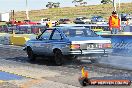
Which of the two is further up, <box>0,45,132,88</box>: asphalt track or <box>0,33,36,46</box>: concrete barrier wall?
<box>0,45,132,88</box>: asphalt track

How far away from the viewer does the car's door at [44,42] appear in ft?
57.7

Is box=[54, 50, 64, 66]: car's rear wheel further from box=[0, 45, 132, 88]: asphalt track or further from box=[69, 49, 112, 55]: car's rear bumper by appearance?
box=[69, 49, 112, 55]: car's rear bumper

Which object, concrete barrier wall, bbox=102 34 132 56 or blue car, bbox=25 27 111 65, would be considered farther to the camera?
concrete barrier wall, bbox=102 34 132 56

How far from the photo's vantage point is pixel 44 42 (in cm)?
1777

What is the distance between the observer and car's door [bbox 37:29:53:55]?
57.7 ft

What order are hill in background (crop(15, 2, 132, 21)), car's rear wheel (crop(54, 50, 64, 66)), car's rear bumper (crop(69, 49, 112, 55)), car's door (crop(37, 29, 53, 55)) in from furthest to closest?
hill in background (crop(15, 2, 132, 21))
car's door (crop(37, 29, 53, 55))
car's rear wheel (crop(54, 50, 64, 66))
car's rear bumper (crop(69, 49, 112, 55))

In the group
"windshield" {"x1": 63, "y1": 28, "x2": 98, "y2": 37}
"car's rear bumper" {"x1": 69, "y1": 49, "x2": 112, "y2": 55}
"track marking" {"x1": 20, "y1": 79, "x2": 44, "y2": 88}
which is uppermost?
"windshield" {"x1": 63, "y1": 28, "x2": 98, "y2": 37}

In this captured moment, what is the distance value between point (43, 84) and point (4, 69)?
13.9 feet

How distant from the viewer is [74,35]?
1694 centimetres

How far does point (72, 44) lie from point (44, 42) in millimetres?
2080

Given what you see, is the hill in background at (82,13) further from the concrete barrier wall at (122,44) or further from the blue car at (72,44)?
the blue car at (72,44)

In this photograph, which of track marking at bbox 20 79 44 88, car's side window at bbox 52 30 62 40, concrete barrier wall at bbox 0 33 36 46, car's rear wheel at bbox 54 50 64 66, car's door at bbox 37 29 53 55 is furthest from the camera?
concrete barrier wall at bbox 0 33 36 46

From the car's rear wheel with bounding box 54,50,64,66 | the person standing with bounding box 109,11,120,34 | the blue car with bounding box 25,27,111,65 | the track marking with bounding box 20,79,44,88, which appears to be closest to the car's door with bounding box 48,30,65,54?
the blue car with bounding box 25,27,111,65

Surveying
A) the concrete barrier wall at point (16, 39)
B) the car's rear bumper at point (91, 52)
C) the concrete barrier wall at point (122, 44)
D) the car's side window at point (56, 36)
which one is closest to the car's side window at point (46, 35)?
the car's side window at point (56, 36)
